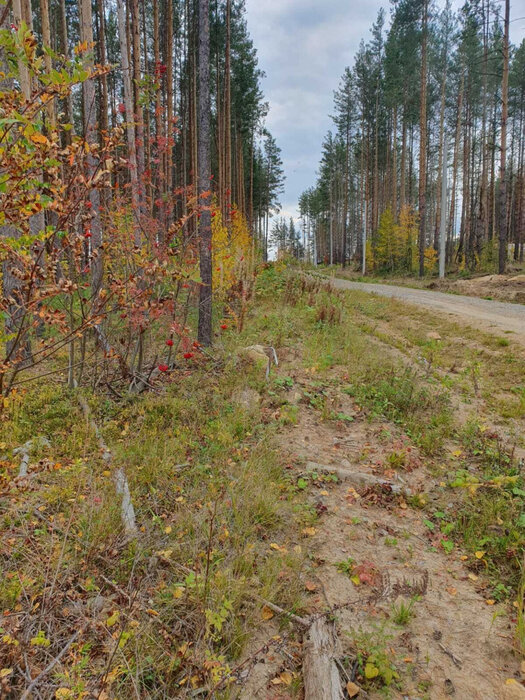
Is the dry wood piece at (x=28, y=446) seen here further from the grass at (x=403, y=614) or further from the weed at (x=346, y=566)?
the grass at (x=403, y=614)

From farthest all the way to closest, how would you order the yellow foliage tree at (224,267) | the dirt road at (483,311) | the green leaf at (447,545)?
the yellow foliage tree at (224,267)
the dirt road at (483,311)
the green leaf at (447,545)

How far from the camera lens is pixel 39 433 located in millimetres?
3803

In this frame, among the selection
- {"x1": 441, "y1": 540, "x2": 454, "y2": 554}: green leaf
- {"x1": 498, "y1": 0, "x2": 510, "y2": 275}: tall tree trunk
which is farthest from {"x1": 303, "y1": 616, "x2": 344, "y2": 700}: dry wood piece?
{"x1": 498, "y1": 0, "x2": 510, "y2": 275}: tall tree trunk

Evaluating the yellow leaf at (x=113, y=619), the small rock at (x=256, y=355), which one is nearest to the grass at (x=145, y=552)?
the yellow leaf at (x=113, y=619)

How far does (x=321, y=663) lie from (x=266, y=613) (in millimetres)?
420

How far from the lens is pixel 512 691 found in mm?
1735

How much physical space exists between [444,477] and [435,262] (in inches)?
1054

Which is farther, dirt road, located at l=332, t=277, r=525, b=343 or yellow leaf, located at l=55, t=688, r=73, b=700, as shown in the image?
dirt road, located at l=332, t=277, r=525, b=343

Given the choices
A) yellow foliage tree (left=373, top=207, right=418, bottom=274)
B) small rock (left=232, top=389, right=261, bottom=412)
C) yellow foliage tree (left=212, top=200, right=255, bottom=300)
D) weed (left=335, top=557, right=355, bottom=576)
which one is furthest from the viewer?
yellow foliage tree (left=373, top=207, right=418, bottom=274)

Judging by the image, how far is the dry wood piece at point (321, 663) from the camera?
166cm

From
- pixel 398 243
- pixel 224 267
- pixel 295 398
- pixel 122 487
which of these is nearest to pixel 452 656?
pixel 122 487

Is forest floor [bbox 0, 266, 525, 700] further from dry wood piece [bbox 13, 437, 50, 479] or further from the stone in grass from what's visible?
dry wood piece [bbox 13, 437, 50, 479]

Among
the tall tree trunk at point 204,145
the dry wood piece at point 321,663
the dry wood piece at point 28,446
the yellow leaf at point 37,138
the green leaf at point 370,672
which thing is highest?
the tall tree trunk at point 204,145

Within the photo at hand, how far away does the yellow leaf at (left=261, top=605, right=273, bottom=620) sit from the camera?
6.81 ft
